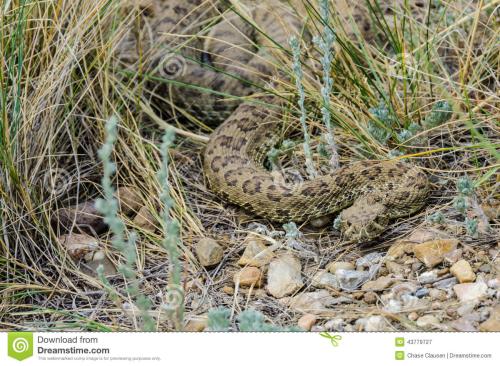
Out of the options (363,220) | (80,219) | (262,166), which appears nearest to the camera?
(363,220)

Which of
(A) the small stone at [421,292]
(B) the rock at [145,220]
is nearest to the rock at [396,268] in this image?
(A) the small stone at [421,292]

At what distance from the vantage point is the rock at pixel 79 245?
4.58 m

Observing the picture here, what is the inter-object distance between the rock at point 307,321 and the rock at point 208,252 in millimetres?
786

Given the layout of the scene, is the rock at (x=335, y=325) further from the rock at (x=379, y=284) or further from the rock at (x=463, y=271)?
the rock at (x=463, y=271)

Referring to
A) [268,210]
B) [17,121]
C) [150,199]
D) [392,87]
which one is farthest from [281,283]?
[17,121]

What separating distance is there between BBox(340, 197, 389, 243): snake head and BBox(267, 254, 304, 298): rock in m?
0.37

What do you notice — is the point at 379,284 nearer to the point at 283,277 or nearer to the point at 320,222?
the point at 283,277

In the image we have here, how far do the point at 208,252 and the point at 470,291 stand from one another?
154 cm

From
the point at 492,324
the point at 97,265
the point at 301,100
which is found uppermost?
the point at 301,100

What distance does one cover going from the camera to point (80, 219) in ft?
15.7

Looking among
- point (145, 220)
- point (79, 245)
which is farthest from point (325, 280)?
point (79, 245)

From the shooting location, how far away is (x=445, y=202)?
15.2ft

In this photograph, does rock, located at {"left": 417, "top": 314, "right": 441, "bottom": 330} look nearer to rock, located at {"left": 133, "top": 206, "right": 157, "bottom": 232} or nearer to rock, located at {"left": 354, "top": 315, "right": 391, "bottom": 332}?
rock, located at {"left": 354, "top": 315, "right": 391, "bottom": 332}
